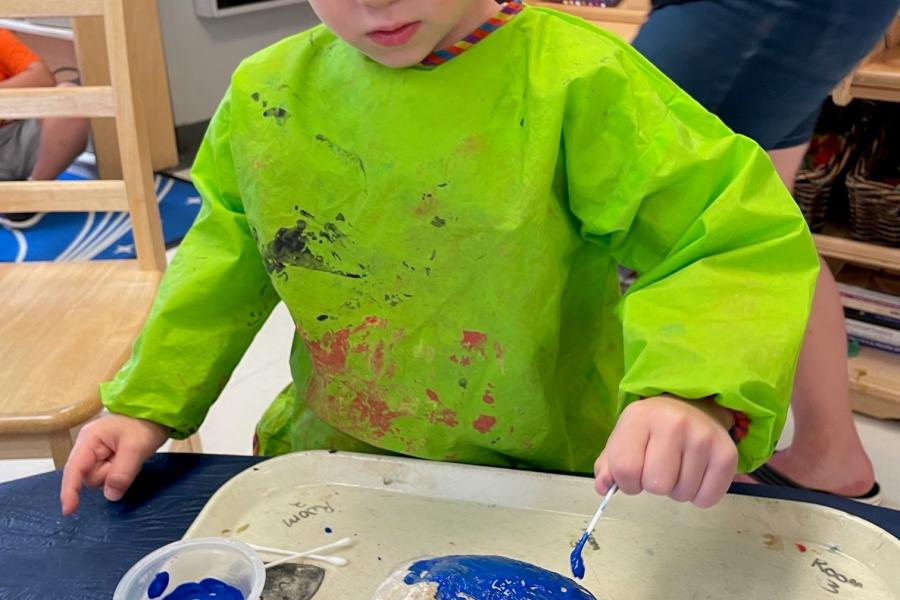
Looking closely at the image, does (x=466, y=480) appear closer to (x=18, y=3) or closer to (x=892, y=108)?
(x=18, y=3)

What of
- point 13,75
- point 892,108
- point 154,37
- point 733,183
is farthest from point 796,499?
point 154,37

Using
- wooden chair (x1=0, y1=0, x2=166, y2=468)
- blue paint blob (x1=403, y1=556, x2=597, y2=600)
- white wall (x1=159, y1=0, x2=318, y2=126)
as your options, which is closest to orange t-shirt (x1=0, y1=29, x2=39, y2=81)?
white wall (x1=159, y1=0, x2=318, y2=126)

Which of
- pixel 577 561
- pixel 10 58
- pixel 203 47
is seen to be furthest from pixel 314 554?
pixel 203 47

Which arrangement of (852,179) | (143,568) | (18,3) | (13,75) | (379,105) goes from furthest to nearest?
(13,75) → (852,179) → (18,3) → (379,105) → (143,568)

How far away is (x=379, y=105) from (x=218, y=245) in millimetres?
202

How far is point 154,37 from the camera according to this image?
2.86m

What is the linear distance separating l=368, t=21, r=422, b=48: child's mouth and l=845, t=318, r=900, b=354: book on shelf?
141 centimetres

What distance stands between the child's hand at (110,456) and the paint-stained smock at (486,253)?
17 mm

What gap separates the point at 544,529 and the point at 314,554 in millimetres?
162

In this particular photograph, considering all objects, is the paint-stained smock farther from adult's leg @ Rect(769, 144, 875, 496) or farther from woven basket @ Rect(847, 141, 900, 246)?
woven basket @ Rect(847, 141, 900, 246)

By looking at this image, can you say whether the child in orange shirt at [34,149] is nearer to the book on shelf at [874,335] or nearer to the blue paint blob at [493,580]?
the book on shelf at [874,335]

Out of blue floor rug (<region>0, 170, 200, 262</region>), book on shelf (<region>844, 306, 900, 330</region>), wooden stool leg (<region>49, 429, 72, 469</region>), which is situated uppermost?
wooden stool leg (<region>49, 429, 72, 469</region>)

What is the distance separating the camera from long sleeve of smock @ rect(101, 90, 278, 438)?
783mm

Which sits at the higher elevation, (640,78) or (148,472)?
(640,78)
